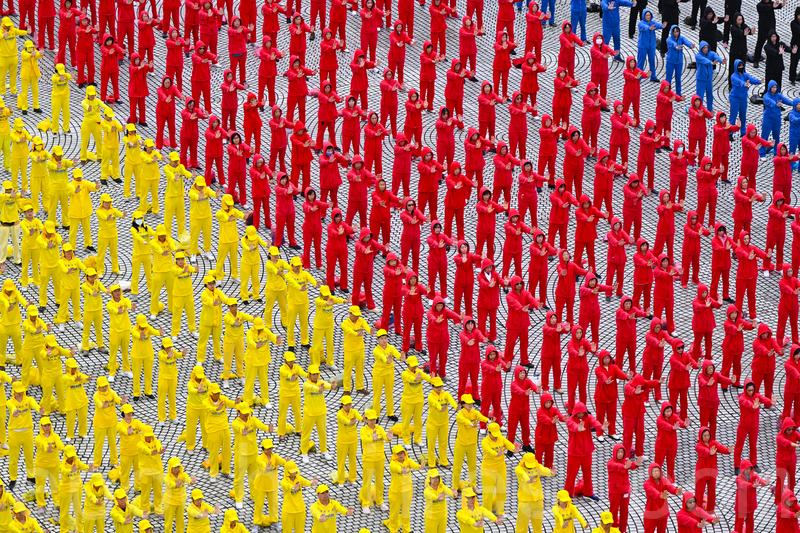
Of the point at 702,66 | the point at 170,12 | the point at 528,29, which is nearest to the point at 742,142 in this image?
the point at 702,66

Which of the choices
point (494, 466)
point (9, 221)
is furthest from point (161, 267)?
point (494, 466)

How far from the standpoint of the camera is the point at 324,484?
111 ft

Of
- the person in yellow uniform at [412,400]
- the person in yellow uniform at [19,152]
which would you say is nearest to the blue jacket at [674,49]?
the person in yellow uniform at [412,400]

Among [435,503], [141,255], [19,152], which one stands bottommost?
[435,503]

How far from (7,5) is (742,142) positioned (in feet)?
53.4

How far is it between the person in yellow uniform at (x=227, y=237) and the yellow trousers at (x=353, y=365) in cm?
365

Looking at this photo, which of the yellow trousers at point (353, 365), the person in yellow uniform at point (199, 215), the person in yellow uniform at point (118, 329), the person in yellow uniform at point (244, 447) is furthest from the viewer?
the person in yellow uniform at point (199, 215)

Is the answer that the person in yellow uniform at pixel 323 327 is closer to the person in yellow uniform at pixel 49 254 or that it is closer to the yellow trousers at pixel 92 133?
the person in yellow uniform at pixel 49 254

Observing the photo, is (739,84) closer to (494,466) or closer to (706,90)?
(706,90)

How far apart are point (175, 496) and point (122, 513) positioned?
0.95 metres

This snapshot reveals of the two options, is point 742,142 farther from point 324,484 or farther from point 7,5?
point 7,5

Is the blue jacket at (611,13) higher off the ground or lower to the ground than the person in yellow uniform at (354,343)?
higher

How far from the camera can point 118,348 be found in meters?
36.5

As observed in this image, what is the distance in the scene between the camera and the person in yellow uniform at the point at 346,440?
3388 centimetres
